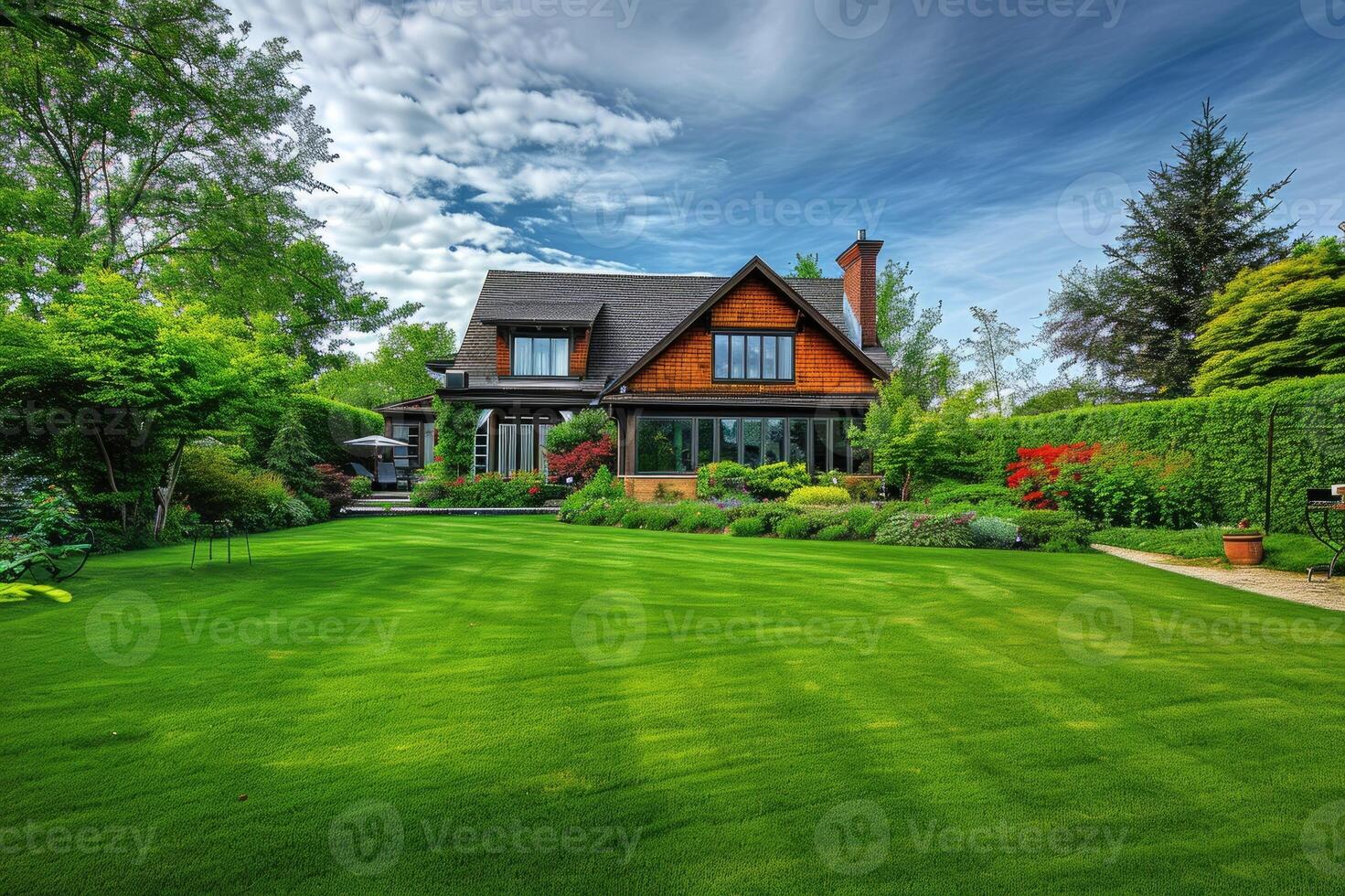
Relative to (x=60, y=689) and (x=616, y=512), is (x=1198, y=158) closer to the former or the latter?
(x=616, y=512)

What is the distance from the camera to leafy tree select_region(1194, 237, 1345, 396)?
586 inches

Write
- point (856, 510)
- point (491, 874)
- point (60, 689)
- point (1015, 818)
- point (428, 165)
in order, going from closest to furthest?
1. point (491, 874)
2. point (1015, 818)
3. point (60, 689)
4. point (856, 510)
5. point (428, 165)

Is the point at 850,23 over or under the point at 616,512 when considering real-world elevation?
over

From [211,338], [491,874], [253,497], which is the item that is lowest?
[491,874]

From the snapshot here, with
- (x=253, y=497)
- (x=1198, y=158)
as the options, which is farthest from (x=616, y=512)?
(x=1198, y=158)

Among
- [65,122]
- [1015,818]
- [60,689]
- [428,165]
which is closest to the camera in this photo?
[1015,818]

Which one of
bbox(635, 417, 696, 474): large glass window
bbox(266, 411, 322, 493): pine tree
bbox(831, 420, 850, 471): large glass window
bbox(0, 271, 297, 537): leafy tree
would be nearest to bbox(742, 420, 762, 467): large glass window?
bbox(635, 417, 696, 474): large glass window

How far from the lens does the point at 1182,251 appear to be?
2289 centimetres

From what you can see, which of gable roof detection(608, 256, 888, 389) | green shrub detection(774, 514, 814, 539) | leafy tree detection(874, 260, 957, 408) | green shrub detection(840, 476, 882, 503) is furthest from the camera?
leafy tree detection(874, 260, 957, 408)

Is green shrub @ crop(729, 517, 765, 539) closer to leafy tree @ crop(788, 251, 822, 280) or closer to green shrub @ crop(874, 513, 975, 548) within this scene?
green shrub @ crop(874, 513, 975, 548)

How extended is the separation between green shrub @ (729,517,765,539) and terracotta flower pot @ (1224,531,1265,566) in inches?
300

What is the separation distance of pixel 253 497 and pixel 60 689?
8.19 m

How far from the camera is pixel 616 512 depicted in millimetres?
14945

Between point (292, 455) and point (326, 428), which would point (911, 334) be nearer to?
point (326, 428)
